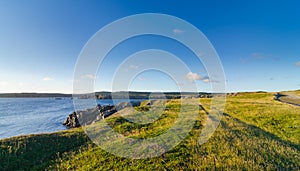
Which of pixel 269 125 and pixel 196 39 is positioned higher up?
pixel 196 39

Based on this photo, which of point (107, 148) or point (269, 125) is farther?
point (269, 125)

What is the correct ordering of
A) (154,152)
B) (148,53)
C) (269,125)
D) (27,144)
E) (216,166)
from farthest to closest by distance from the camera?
(148,53) < (269,125) < (27,144) < (154,152) < (216,166)

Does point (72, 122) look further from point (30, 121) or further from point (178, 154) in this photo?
point (178, 154)

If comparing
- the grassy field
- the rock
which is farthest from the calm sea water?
the grassy field

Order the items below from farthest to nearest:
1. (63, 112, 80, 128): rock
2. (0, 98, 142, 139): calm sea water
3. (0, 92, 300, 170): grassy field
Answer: (63, 112, 80, 128): rock
(0, 98, 142, 139): calm sea water
(0, 92, 300, 170): grassy field

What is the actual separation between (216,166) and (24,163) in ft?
34.4

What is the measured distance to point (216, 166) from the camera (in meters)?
8.70

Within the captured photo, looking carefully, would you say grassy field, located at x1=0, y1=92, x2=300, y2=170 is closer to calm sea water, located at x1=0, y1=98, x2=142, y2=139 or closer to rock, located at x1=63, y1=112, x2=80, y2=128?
calm sea water, located at x1=0, y1=98, x2=142, y2=139

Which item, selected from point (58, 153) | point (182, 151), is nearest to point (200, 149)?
point (182, 151)

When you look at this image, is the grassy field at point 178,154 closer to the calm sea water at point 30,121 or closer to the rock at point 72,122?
the calm sea water at point 30,121

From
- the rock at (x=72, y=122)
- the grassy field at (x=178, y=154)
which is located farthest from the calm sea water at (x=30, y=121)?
the grassy field at (x=178, y=154)

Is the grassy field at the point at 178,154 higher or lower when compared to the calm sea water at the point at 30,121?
higher

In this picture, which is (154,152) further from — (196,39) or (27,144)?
(196,39)

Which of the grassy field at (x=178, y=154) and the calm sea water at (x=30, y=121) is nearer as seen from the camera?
the grassy field at (x=178, y=154)
